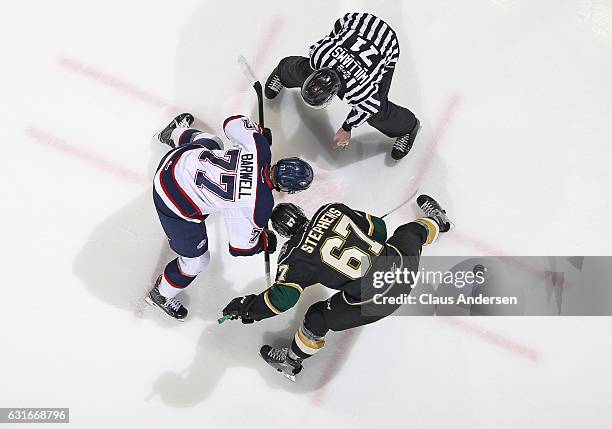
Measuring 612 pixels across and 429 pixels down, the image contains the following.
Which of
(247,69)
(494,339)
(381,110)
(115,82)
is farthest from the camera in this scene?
(115,82)

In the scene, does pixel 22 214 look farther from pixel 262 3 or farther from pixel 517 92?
pixel 517 92

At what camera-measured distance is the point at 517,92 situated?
406cm

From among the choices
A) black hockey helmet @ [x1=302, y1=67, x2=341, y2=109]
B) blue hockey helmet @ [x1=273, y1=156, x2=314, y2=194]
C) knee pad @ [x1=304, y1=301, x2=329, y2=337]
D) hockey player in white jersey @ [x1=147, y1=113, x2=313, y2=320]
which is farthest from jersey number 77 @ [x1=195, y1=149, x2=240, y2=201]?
knee pad @ [x1=304, y1=301, x2=329, y2=337]

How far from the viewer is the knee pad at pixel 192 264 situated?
334cm

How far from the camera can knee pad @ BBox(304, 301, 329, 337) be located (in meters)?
3.26

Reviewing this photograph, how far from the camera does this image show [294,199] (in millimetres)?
3781

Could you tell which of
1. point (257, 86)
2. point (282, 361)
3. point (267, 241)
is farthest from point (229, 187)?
point (282, 361)

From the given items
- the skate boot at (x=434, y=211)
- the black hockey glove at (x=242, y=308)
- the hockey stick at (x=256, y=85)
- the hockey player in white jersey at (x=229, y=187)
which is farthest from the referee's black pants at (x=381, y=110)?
the black hockey glove at (x=242, y=308)

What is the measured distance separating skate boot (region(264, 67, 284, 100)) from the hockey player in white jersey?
2.39ft

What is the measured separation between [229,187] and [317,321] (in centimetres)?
90

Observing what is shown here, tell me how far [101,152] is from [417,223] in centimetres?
204

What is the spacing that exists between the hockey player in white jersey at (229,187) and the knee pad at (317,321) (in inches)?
16.5

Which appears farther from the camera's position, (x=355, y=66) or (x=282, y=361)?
(x=282, y=361)

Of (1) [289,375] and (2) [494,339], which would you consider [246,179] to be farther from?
(2) [494,339]
